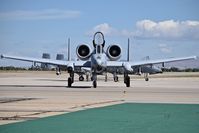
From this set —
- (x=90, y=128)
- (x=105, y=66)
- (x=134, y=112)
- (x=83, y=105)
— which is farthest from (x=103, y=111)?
(x=105, y=66)

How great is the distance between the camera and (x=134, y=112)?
1673 cm

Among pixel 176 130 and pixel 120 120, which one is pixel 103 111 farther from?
pixel 176 130

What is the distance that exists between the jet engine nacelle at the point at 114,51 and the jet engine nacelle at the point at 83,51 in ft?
5.92

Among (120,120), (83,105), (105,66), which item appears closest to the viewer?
(120,120)

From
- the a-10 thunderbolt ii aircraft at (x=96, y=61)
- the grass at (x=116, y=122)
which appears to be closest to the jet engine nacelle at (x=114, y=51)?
the a-10 thunderbolt ii aircraft at (x=96, y=61)

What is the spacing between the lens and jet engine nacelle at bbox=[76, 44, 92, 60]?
39094mm

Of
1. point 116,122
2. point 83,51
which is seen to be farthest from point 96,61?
point 116,122

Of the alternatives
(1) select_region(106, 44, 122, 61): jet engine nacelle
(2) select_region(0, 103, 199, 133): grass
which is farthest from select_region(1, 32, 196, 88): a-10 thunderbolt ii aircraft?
(2) select_region(0, 103, 199, 133): grass

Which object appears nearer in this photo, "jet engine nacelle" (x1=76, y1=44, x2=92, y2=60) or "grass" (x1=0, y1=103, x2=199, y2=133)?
"grass" (x1=0, y1=103, x2=199, y2=133)

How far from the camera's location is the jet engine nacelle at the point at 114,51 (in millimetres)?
40031

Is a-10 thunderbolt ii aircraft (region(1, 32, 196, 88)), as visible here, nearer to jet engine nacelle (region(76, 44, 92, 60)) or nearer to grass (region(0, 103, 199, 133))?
jet engine nacelle (region(76, 44, 92, 60))

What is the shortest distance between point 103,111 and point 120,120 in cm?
283

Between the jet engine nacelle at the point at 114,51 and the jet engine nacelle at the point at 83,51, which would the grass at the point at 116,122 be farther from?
the jet engine nacelle at the point at 114,51

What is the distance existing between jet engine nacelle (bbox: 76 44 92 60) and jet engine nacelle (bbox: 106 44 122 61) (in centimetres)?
180
